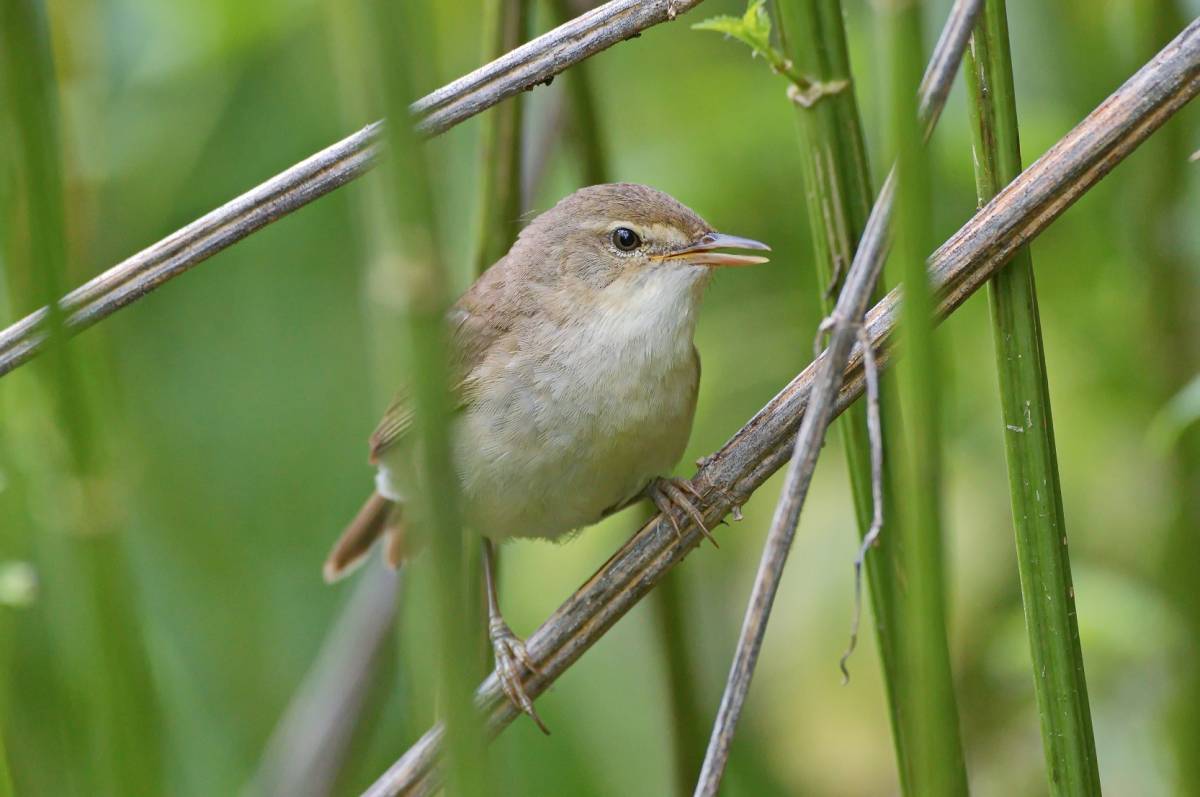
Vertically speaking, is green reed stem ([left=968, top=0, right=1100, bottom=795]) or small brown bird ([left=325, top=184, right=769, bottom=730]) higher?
small brown bird ([left=325, top=184, right=769, bottom=730])

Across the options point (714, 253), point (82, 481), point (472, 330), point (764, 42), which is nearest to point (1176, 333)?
point (714, 253)

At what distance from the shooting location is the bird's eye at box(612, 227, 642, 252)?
9.04ft

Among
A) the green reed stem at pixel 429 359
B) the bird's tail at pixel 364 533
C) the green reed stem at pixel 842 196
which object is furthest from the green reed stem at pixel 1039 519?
the bird's tail at pixel 364 533

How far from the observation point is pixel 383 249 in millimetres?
1042

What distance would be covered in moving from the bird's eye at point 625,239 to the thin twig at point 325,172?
1.02 metres

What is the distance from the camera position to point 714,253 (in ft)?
8.87

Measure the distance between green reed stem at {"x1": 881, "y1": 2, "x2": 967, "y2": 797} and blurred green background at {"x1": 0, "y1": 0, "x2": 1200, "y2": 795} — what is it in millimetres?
908

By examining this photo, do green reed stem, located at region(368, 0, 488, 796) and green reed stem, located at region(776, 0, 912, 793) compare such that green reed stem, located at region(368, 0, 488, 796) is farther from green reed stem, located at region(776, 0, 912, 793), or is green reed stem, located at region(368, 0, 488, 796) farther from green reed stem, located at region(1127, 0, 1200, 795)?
green reed stem, located at region(1127, 0, 1200, 795)

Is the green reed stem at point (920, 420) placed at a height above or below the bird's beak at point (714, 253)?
below

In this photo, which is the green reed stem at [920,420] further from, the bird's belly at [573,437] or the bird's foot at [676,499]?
the bird's belly at [573,437]

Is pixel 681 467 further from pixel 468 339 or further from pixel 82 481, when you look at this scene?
pixel 82 481

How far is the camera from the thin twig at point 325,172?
171 cm

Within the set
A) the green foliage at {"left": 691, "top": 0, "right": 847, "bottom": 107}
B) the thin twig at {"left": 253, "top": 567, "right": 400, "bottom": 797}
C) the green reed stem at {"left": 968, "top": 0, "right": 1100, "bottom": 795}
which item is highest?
the thin twig at {"left": 253, "top": 567, "right": 400, "bottom": 797}

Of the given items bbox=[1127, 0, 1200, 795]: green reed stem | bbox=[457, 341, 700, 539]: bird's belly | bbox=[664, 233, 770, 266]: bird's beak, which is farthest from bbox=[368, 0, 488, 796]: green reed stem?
bbox=[1127, 0, 1200, 795]: green reed stem
